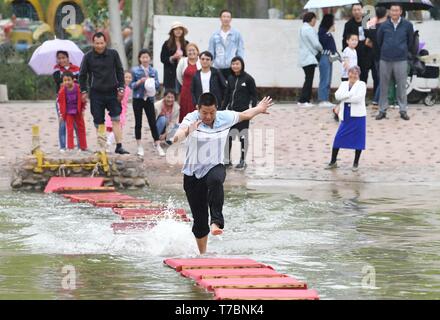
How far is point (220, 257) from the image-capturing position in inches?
488

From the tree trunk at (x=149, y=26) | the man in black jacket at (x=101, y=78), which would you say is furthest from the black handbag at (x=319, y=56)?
the man in black jacket at (x=101, y=78)

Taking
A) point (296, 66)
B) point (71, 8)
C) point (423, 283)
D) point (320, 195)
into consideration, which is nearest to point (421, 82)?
point (296, 66)

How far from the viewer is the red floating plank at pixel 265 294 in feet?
32.7

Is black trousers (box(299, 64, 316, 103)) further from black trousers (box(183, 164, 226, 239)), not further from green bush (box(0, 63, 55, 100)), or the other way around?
black trousers (box(183, 164, 226, 239))

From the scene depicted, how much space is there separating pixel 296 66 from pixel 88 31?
38.8 ft

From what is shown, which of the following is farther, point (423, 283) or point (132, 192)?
point (132, 192)

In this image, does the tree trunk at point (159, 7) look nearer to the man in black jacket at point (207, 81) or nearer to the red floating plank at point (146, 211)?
the man in black jacket at point (207, 81)

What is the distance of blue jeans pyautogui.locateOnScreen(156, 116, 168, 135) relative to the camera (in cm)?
2083

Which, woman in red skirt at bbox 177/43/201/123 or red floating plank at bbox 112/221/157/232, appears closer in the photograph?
red floating plank at bbox 112/221/157/232

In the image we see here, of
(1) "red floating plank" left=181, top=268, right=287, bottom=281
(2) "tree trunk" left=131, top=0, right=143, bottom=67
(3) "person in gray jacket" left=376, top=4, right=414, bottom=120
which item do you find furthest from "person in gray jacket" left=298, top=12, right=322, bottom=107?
Result: (1) "red floating plank" left=181, top=268, right=287, bottom=281

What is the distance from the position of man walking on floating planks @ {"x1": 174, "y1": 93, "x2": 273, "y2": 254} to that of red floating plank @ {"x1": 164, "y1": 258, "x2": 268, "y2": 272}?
1.07 ft

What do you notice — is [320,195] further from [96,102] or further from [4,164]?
[4,164]

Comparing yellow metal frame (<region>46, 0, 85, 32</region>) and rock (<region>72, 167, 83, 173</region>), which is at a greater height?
yellow metal frame (<region>46, 0, 85, 32</region>)
